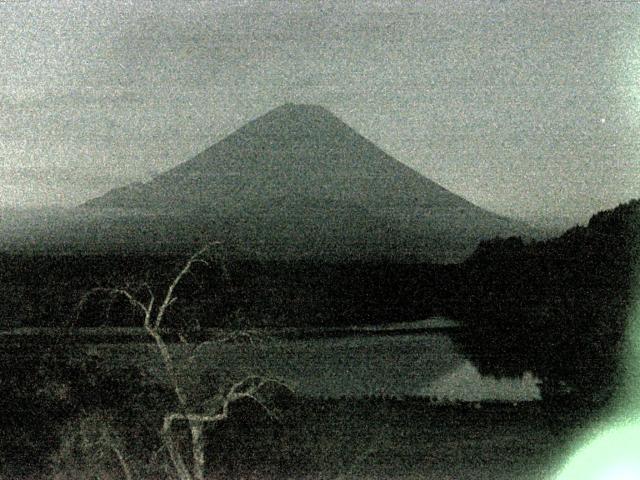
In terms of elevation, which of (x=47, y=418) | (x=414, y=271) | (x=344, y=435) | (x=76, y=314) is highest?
(x=76, y=314)

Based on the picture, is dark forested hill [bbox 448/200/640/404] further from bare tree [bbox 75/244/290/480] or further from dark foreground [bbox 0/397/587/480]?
bare tree [bbox 75/244/290/480]

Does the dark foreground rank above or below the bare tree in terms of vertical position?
below

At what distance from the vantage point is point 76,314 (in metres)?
3.80

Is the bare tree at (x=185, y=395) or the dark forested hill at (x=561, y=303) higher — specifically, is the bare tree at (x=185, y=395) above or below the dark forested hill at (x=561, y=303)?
above

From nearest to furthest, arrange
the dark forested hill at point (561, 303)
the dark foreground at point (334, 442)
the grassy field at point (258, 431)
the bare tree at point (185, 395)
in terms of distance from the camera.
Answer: the bare tree at point (185, 395)
the dark foreground at point (334, 442)
the grassy field at point (258, 431)
the dark forested hill at point (561, 303)

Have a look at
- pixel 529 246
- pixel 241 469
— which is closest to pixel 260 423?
pixel 241 469

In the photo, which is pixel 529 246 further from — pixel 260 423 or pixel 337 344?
pixel 260 423

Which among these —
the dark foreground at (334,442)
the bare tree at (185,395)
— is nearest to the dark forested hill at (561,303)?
the dark foreground at (334,442)

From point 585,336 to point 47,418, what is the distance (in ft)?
25.8

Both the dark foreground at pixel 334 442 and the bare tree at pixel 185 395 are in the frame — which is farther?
the dark foreground at pixel 334 442

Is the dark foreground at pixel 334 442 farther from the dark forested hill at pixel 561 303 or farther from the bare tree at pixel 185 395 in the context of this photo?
the dark forested hill at pixel 561 303

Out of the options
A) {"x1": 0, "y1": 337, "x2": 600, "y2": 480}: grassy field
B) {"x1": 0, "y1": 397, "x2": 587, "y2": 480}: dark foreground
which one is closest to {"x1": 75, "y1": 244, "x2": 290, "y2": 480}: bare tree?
{"x1": 0, "y1": 397, "x2": 587, "y2": 480}: dark foreground

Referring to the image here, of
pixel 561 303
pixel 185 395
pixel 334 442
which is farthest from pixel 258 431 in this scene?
pixel 561 303

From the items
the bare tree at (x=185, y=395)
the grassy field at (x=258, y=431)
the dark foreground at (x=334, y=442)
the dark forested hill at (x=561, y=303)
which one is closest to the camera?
the bare tree at (x=185, y=395)
